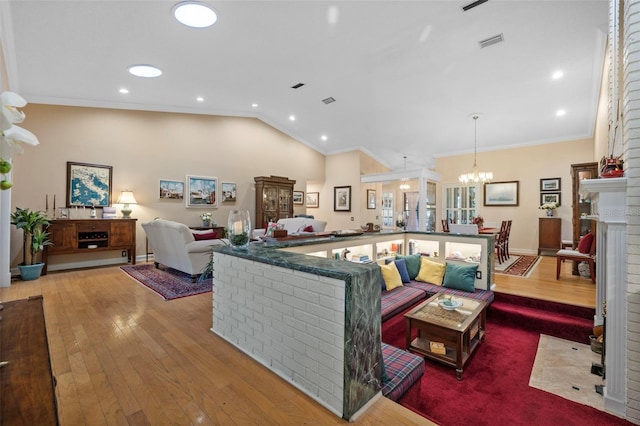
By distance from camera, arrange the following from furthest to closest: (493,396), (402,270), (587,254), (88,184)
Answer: (88,184) → (587,254) → (402,270) → (493,396)

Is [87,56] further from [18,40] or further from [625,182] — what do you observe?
[625,182]

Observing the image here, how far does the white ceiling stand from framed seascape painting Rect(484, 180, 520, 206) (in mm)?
1294

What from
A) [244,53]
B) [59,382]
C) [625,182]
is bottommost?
[59,382]

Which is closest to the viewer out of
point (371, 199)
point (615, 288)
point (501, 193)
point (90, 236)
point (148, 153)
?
point (615, 288)

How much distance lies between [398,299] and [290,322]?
214cm

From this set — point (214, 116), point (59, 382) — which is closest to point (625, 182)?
point (59, 382)

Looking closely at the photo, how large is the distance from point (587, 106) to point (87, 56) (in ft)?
29.1

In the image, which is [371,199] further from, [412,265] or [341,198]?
[412,265]

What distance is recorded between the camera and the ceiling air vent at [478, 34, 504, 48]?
402 cm

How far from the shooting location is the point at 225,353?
2180mm

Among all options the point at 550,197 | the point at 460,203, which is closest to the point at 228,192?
the point at 460,203

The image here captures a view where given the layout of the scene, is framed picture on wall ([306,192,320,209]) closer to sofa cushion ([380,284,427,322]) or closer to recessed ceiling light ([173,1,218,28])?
sofa cushion ([380,284,427,322])

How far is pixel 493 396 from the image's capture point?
2.38 metres

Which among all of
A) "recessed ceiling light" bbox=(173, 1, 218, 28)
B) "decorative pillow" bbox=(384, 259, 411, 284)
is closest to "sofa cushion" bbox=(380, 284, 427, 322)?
"decorative pillow" bbox=(384, 259, 411, 284)
